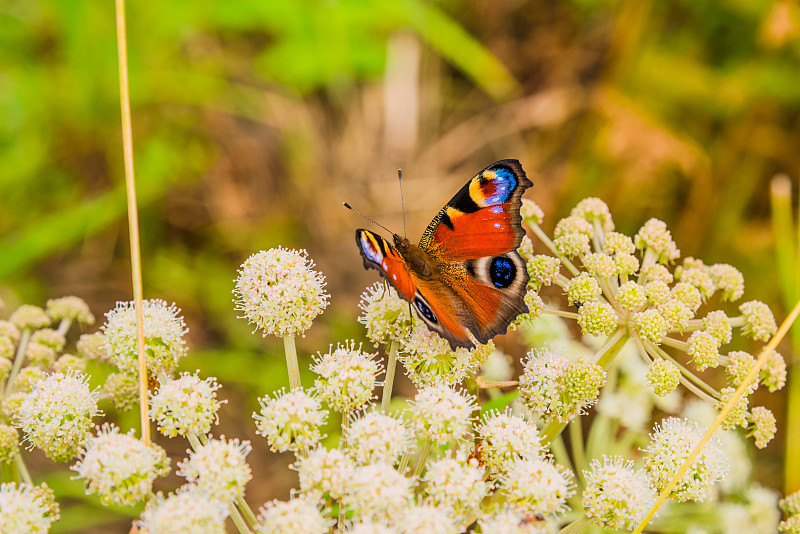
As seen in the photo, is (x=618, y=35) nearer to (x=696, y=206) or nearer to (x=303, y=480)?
(x=696, y=206)

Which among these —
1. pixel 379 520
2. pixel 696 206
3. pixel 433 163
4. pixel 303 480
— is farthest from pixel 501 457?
pixel 433 163

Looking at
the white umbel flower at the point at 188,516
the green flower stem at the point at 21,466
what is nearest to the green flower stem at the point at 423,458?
the white umbel flower at the point at 188,516

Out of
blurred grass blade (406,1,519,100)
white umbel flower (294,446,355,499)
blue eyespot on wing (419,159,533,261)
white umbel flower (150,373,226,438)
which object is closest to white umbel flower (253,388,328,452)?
white umbel flower (294,446,355,499)

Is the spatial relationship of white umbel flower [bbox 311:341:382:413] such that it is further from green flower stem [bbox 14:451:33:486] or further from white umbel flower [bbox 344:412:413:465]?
green flower stem [bbox 14:451:33:486]

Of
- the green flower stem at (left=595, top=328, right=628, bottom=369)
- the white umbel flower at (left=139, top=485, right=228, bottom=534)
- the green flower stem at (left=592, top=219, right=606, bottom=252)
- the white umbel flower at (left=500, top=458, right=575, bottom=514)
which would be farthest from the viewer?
the green flower stem at (left=592, top=219, right=606, bottom=252)

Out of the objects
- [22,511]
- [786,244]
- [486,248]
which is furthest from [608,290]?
[22,511]

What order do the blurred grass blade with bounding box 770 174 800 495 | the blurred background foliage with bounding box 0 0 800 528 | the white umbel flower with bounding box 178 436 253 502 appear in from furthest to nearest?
the blurred background foliage with bounding box 0 0 800 528, the blurred grass blade with bounding box 770 174 800 495, the white umbel flower with bounding box 178 436 253 502

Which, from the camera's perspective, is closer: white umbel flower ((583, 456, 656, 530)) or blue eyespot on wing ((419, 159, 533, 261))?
white umbel flower ((583, 456, 656, 530))
